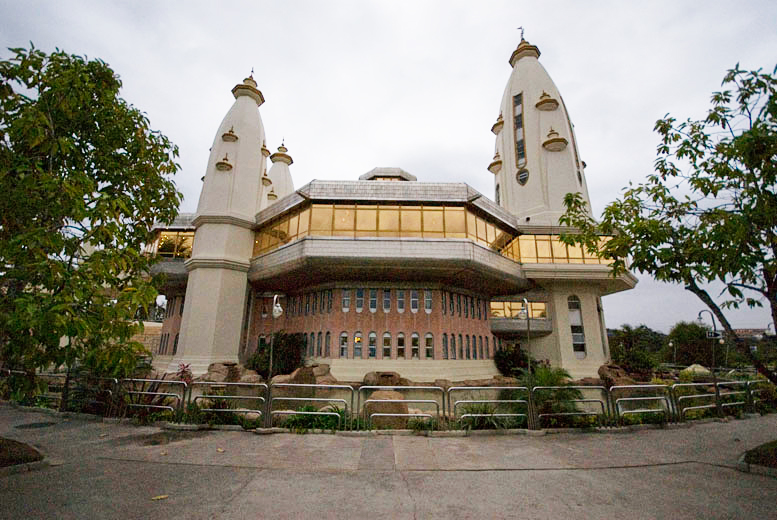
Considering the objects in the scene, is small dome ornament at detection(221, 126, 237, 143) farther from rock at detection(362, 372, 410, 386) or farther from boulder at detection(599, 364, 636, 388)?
boulder at detection(599, 364, 636, 388)

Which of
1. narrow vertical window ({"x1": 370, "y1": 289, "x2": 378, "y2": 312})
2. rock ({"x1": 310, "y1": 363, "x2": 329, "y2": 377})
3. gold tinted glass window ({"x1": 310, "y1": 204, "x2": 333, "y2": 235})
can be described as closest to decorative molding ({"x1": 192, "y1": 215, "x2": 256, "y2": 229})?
gold tinted glass window ({"x1": 310, "y1": 204, "x2": 333, "y2": 235})

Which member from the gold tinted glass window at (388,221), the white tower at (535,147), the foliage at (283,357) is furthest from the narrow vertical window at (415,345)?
the white tower at (535,147)

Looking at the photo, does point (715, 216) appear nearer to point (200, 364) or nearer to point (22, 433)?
point (22, 433)

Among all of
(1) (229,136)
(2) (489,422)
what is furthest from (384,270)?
(1) (229,136)

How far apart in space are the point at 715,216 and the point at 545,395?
20.3ft

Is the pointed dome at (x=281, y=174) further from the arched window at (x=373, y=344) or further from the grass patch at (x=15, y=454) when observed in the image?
the grass patch at (x=15, y=454)

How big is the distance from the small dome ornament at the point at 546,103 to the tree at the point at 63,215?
30914mm

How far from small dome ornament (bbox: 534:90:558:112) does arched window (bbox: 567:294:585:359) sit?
15.8 m

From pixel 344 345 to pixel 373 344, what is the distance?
5.33ft

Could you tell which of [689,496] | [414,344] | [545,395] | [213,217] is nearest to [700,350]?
[414,344]

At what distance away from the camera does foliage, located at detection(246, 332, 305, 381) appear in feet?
71.7

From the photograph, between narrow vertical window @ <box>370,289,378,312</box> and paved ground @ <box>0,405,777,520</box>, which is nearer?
paved ground @ <box>0,405,777,520</box>

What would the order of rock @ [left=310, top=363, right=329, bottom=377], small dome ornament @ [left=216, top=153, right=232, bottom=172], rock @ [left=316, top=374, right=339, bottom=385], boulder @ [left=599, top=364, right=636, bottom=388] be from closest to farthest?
rock @ [left=316, top=374, right=339, bottom=385] < rock @ [left=310, top=363, right=329, bottom=377] < boulder @ [left=599, top=364, right=636, bottom=388] < small dome ornament @ [left=216, top=153, right=232, bottom=172]

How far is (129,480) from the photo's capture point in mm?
6070
